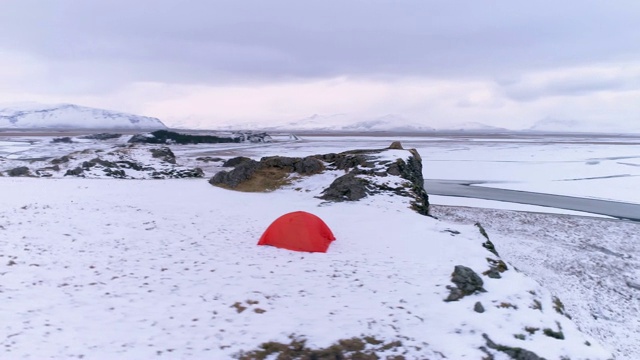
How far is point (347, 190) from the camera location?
18.2 meters

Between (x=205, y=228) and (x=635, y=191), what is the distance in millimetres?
29576

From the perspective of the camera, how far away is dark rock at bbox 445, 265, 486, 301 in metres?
8.60

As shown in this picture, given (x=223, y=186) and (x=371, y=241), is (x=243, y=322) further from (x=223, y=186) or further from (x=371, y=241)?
(x=223, y=186)

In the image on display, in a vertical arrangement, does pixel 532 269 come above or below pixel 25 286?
below

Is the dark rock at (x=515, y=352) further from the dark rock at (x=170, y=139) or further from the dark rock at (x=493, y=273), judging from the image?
the dark rock at (x=170, y=139)

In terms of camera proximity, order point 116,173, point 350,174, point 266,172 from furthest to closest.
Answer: point 116,173 → point 266,172 → point 350,174


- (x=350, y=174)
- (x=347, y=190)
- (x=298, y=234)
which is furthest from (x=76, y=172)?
(x=298, y=234)

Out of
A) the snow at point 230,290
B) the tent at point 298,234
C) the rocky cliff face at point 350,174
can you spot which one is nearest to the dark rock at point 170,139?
→ the rocky cliff face at point 350,174

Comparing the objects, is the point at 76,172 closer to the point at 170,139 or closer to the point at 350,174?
the point at 350,174

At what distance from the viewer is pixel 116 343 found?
643cm

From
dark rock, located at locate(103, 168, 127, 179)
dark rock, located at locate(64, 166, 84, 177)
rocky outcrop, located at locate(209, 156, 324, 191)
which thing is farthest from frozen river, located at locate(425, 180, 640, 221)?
dark rock, located at locate(64, 166, 84, 177)

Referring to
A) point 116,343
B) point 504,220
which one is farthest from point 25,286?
point 504,220

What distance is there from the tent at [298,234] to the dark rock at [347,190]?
6.27m

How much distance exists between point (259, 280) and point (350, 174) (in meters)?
11.8
